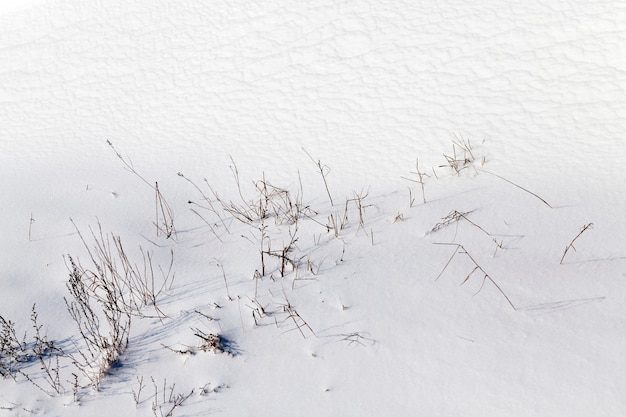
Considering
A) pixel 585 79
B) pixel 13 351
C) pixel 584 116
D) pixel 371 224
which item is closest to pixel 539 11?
pixel 585 79

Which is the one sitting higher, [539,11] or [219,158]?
[539,11]

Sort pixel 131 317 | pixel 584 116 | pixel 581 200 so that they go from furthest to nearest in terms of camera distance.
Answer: pixel 584 116
pixel 581 200
pixel 131 317


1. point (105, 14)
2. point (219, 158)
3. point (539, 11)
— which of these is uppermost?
point (105, 14)

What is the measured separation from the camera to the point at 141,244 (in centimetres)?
380

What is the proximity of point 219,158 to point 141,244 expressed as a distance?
1185 millimetres

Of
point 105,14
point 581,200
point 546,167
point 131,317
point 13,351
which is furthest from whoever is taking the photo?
point 105,14

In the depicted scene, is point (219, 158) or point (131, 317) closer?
point (131, 317)

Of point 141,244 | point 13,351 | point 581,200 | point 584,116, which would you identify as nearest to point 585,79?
point 584,116

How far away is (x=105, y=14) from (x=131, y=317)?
182 inches

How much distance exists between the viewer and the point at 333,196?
414 centimetres

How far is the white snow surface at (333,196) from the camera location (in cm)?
283

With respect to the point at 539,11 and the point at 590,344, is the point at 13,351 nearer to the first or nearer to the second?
the point at 590,344

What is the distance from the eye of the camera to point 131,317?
3.29m

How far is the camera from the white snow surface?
2.83m
